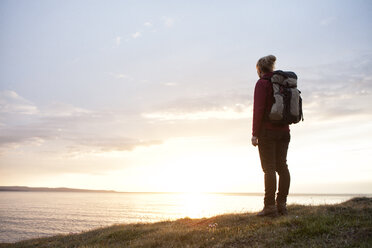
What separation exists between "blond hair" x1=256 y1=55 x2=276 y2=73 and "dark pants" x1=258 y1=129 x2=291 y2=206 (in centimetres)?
158

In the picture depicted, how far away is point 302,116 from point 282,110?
0.88m

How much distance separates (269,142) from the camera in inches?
247

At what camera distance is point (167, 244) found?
642cm

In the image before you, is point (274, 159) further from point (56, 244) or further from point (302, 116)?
point (56, 244)

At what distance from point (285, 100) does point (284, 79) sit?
54 cm

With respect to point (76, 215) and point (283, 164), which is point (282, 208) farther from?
point (76, 215)

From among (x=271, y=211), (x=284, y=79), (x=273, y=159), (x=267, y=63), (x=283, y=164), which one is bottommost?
(x=271, y=211)

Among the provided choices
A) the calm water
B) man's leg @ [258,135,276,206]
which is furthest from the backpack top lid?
the calm water

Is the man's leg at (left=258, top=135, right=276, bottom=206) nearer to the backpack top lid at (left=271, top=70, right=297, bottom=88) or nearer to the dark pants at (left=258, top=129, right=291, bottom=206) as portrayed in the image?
the dark pants at (left=258, top=129, right=291, bottom=206)

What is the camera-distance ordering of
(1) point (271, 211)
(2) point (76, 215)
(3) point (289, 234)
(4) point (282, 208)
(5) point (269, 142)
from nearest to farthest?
(3) point (289, 234) < (5) point (269, 142) < (1) point (271, 211) < (4) point (282, 208) < (2) point (76, 215)

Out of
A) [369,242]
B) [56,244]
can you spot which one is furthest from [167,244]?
[56,244]

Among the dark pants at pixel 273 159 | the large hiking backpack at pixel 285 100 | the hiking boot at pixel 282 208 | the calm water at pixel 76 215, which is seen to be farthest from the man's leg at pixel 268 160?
the calm water at pixel 76 215

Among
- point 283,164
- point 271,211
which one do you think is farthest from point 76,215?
point 283,164

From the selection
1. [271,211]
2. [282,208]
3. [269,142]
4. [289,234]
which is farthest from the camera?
[282,208]
